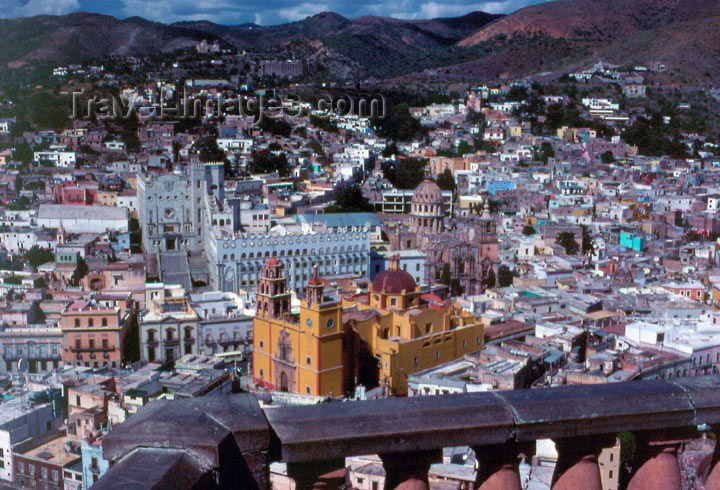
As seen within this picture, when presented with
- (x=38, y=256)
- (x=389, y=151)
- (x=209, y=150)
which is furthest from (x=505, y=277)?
(x=389, y=151)

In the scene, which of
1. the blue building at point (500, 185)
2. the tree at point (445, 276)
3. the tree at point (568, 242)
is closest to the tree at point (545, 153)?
the blue building at point (500, 185)

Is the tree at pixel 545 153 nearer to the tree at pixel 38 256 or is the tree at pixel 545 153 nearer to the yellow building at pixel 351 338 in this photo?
the tree at pixel 38 256

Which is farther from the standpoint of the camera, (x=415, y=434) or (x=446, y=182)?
(x=446, y=182)

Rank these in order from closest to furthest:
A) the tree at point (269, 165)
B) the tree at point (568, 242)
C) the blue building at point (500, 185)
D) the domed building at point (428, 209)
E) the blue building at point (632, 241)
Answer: the domed building at point (428, 209) < the tree at point (568, 242) < the blue building at point (632, 241) < the blue building at point (500, 185) < the tree at point (269, 165)

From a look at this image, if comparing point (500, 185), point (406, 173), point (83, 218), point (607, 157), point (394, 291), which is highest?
point (607, 157)

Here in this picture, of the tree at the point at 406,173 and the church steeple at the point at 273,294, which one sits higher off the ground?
the tree at the point at 406,173

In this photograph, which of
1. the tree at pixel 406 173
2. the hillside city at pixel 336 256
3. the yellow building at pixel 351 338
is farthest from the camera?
the tree at pixel 406 173

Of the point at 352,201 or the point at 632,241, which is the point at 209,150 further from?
the point at 632,241

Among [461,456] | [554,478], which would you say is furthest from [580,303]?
[554,478]
